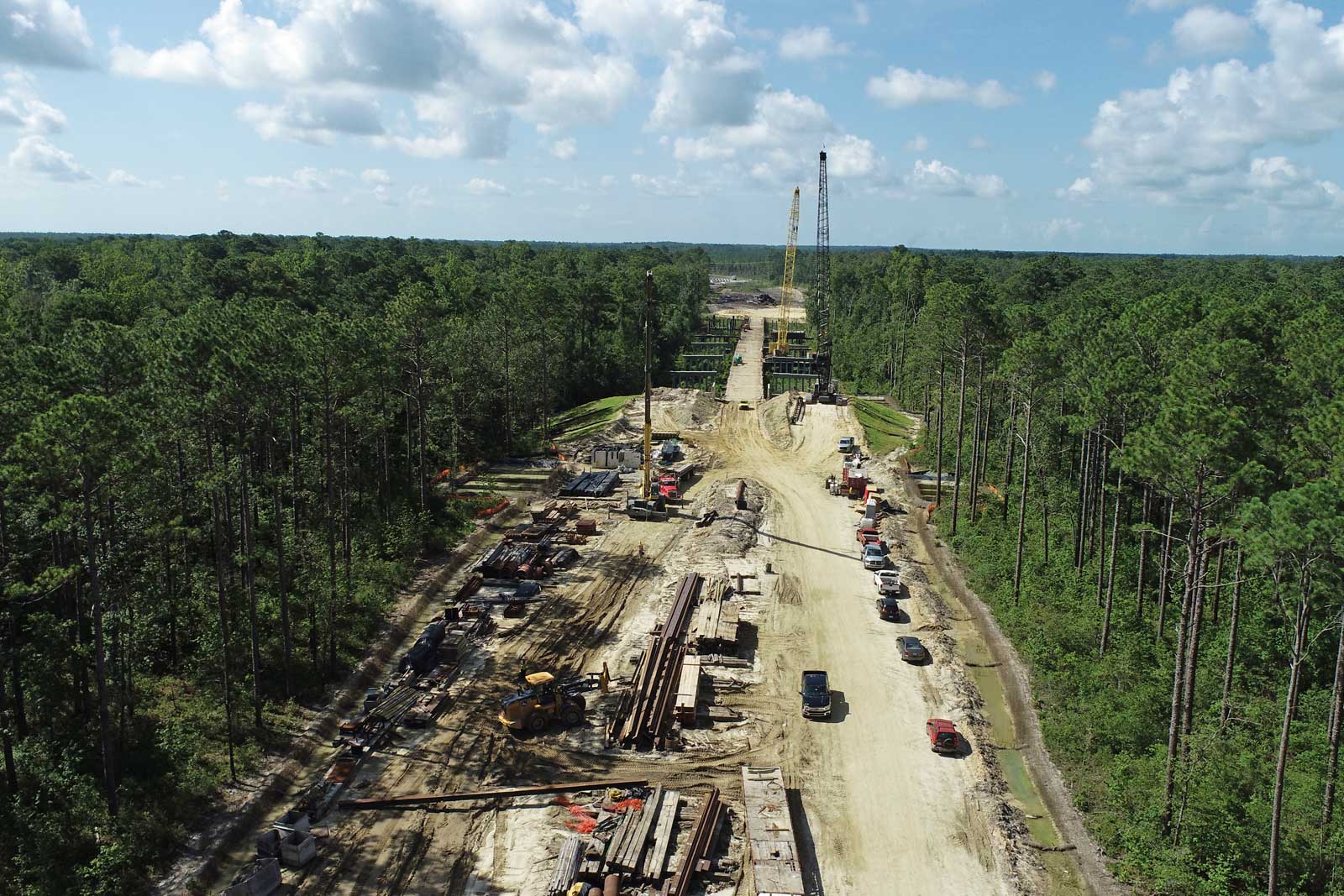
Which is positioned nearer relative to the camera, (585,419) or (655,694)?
(655,694)

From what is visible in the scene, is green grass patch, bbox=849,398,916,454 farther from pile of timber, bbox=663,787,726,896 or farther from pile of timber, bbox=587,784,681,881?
pile of timber, bbox=587,784,681,881

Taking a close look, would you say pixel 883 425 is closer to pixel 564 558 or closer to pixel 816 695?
pixel 564 558

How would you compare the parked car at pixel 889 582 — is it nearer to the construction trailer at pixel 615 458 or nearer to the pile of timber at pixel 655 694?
the pile of timber at pixel 655 694

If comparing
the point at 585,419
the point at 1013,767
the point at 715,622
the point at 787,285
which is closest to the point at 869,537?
the point at 715,622

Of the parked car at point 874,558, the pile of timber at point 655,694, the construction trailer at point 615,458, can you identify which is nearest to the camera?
the pile of timber at point 655,694

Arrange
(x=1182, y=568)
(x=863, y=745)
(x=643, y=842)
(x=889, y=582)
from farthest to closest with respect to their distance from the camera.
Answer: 1. (x=889, y=582)
2. (x=1182, y=568)
3. (x=863, y=745)
4. (x=643, y=842)

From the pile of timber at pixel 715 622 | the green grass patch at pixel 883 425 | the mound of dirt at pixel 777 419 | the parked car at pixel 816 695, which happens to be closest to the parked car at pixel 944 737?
the parked car at pixel 816 695

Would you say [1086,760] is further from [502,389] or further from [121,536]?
[502,389]
